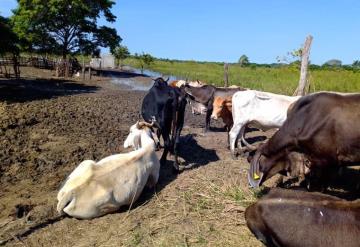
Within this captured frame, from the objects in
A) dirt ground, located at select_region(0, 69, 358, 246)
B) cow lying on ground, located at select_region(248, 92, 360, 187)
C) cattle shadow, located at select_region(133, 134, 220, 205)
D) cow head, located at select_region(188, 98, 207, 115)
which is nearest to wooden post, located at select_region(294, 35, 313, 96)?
dirt ground, located at select_region(0, 69, 358, 246)

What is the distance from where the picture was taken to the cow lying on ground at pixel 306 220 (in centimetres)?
387

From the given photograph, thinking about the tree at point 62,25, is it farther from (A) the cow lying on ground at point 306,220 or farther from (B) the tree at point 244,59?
(B) the tree at point 244,59

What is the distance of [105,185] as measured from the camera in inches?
226

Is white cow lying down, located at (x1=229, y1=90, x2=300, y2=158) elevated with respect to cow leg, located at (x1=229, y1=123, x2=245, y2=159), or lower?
elevated

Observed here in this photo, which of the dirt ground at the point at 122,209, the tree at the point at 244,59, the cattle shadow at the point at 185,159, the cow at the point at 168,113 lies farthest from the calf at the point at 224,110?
the tree at the point at 244,59

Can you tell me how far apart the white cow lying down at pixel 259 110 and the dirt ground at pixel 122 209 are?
2.42 feet

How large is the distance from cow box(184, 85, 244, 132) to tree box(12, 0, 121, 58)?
76.4 ft

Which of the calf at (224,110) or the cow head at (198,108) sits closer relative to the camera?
the calf at (224,110)

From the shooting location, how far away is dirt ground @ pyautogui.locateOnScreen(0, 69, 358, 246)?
511 cm

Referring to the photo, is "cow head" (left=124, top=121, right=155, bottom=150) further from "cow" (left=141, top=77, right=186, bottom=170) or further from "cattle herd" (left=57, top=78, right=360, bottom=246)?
"cow" (left=141, top=77, right=186, bottom=170)

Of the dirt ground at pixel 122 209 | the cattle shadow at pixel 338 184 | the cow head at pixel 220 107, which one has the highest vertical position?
the cow head at pixel 220 107

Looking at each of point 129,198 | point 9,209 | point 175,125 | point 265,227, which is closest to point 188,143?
point 175,125

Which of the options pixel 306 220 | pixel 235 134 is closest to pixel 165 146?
pixel 235 134

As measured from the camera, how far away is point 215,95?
12.7 metres
